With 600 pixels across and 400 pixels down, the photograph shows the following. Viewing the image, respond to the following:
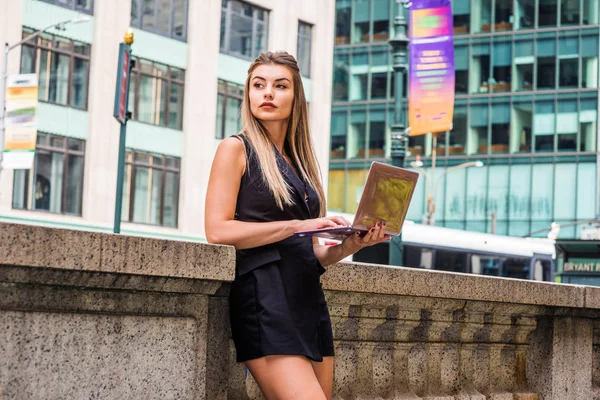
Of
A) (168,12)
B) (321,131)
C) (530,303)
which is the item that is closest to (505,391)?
(530,303)

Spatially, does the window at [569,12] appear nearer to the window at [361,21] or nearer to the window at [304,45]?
the window at [361,21]

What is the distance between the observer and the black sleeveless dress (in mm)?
4055

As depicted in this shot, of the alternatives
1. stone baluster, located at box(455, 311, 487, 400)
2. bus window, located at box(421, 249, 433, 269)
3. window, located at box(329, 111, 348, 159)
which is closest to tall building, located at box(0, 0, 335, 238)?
bus window, located at box(421, 249, 433, 269)

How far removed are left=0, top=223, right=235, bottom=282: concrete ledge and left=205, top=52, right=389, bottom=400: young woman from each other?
80 millimetres

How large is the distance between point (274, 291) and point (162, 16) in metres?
34.0

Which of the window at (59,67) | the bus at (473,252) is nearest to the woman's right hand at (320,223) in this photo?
the bus at (473,252)

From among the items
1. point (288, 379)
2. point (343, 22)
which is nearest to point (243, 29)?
point (343, 22)

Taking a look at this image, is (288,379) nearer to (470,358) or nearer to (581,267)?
(470,358)

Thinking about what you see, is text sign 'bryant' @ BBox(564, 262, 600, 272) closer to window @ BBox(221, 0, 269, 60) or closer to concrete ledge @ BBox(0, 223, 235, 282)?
window @ BBox(221, 0, 269, 60)

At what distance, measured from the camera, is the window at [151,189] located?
36.0 meters

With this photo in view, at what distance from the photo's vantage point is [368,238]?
14.0 ft

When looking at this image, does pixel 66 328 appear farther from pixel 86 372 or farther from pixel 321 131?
pixel 321 131

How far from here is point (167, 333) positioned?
13.7 ft

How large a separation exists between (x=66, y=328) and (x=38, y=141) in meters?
30.1
